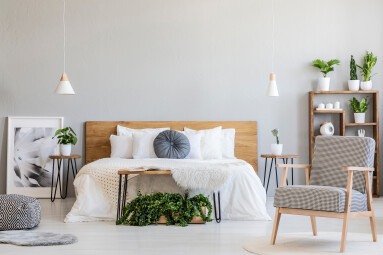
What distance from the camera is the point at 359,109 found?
7777 mm

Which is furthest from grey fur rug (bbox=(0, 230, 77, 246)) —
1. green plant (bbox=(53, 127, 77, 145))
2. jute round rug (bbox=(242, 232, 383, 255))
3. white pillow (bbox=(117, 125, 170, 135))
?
white pillow (bbox=(117, 125, 170, 135))

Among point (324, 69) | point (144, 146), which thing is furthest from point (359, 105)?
point (144, 146)

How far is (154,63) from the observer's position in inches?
310

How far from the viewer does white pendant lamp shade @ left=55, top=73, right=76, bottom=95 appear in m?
7.12

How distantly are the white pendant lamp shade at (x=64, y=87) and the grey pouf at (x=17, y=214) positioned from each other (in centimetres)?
205

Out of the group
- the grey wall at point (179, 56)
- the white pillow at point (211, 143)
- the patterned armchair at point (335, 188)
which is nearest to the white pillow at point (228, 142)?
the white pillow at point (211, 143)

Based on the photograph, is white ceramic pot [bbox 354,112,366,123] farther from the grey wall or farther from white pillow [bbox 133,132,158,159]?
white pillow [bbox 133,132,158,159]

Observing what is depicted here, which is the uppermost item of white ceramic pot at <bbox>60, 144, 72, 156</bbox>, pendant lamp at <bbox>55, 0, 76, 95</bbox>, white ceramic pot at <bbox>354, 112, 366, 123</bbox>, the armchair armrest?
pendant lamp at <bbox>55, 0, 76, 95</bbox>

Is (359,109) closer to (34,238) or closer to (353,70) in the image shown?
(353,70)

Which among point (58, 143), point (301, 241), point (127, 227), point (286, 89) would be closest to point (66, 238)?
point (127, 227)

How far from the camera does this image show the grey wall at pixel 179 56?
784 centimetres

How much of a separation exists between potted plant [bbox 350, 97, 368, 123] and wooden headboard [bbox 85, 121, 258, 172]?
1.36 metres

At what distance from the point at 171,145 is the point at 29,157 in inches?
79.0

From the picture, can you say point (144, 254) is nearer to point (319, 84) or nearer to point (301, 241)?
point (301, 241)
